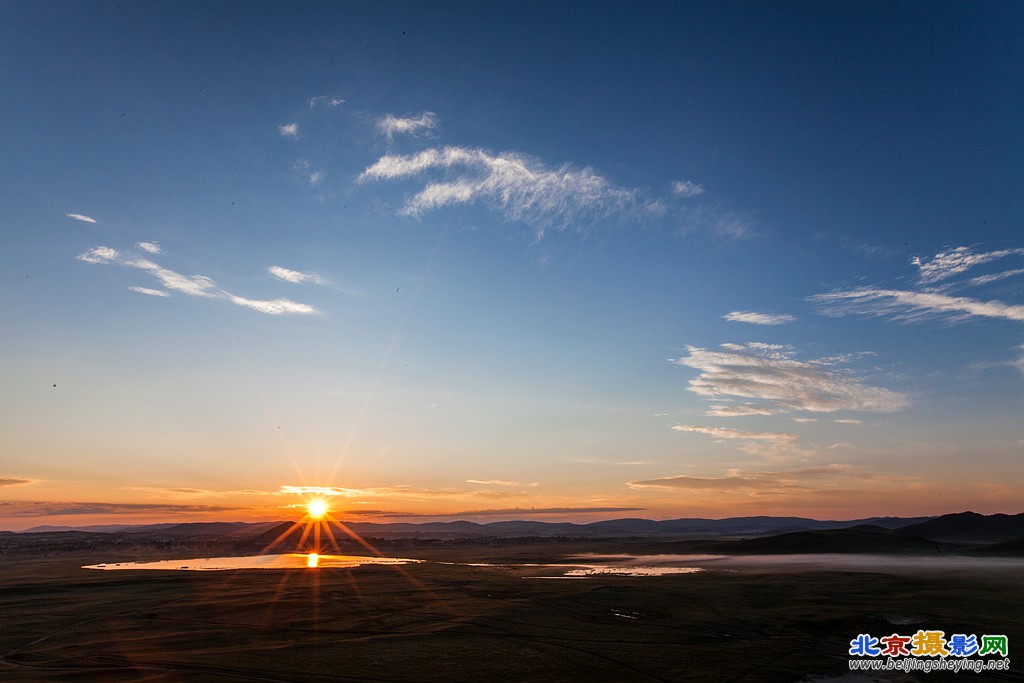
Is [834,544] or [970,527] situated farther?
[970,527]

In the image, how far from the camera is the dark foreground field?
24359mm

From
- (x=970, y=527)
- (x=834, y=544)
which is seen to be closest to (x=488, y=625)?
(x=834, y=544)

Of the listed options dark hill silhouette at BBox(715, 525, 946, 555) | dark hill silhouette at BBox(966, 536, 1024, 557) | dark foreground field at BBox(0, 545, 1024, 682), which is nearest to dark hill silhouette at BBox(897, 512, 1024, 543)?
dark hill silhouette at BBox(715, 525, 946, 555)

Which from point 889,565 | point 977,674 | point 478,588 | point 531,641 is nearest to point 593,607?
point 531,641

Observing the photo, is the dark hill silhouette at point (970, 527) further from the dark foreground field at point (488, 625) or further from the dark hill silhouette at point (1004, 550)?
the dark foreground field at point (488, 625)

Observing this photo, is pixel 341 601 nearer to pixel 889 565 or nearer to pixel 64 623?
pixel 64 623

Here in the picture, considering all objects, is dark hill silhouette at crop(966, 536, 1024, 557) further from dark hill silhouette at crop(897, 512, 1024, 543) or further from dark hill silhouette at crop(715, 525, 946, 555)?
dark hill silhouette at crop(897, 512, 1024, 543)

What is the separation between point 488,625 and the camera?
33375 mm

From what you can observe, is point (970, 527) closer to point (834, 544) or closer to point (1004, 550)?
point (834, 544)

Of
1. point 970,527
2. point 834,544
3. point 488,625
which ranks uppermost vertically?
point 488,625

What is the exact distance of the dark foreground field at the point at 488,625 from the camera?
959 inches

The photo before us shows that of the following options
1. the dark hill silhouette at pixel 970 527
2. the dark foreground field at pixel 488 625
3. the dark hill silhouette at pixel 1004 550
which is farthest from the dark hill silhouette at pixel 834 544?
the dark hill silhouette at pixel 970 527

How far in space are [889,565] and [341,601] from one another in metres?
59.0

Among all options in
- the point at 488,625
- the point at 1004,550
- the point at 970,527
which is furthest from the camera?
the point at 970,527
